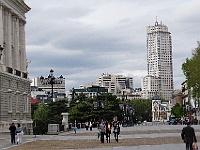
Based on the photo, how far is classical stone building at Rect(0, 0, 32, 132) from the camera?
221 feet

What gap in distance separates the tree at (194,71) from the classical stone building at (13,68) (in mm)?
25846

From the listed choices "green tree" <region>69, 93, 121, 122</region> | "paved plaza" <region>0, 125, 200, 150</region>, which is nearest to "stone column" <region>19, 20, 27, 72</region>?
"paved plaza" <region>0, 125, 200, 150</region>

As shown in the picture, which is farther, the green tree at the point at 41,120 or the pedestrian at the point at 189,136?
the green tree at the point at 41,120

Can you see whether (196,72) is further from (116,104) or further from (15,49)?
(116,104)

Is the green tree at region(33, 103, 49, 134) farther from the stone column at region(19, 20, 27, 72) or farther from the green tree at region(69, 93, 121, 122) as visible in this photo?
the stone column at region(19, 20, 27, 72)

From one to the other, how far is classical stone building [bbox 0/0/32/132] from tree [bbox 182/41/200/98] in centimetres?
2585

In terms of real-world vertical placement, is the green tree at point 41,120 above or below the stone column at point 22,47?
below

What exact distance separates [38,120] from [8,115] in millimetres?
41785

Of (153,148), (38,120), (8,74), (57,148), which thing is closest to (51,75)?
(8,74)

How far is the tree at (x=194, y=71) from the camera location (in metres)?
82.6

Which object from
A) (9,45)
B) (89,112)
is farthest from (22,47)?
(89,112)

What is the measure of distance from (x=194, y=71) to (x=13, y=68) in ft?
91.9

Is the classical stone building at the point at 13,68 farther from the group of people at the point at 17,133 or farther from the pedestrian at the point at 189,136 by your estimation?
the pedestrian at the point at 189,136

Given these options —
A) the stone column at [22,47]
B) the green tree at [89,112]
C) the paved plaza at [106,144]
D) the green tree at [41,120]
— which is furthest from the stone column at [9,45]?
the green tree at [89,112]
